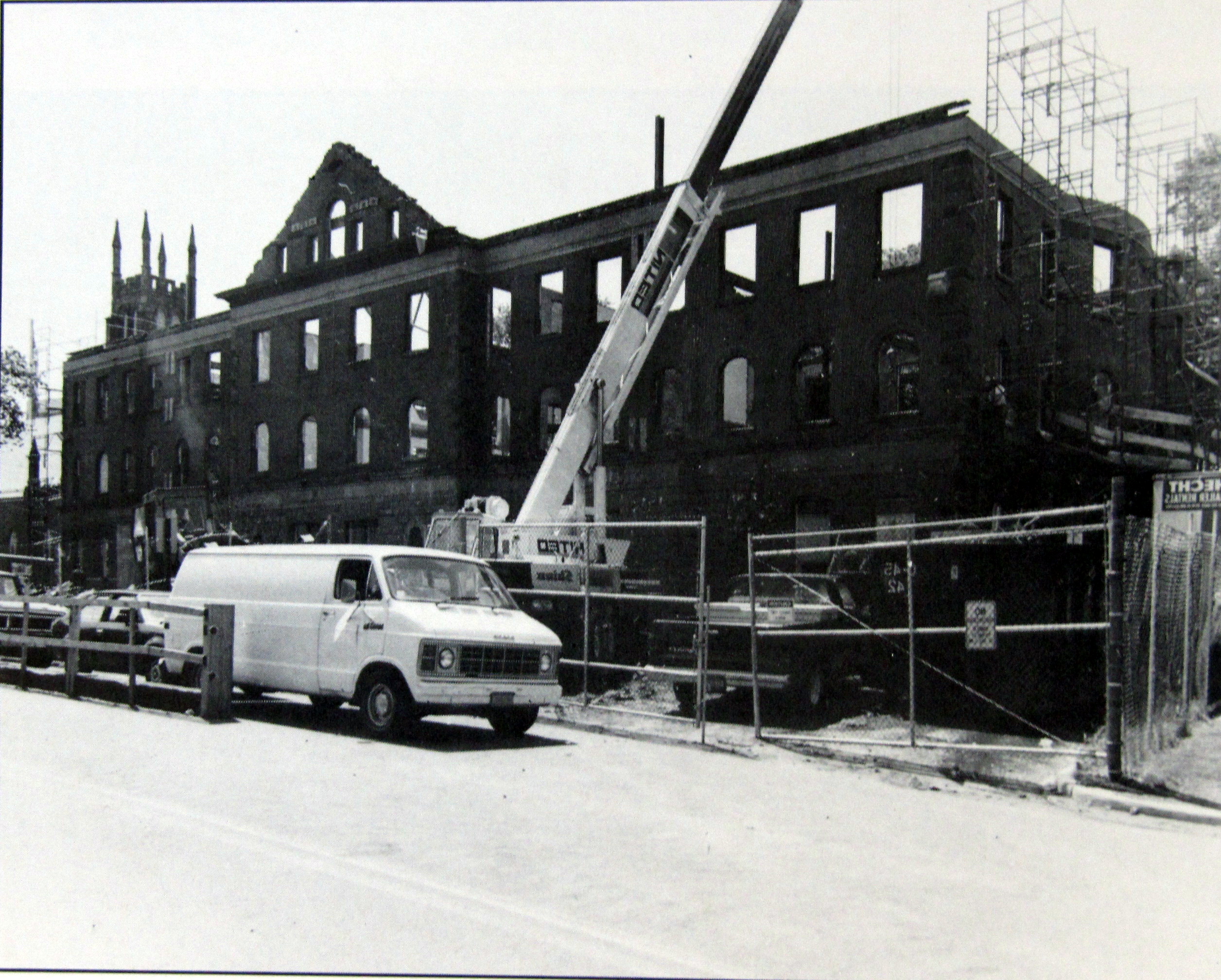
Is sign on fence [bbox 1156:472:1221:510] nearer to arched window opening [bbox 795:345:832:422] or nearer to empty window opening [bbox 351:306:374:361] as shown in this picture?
arched window opening [bbox 795:345:832:422]

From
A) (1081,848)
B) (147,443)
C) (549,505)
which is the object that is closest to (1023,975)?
(1081,848)

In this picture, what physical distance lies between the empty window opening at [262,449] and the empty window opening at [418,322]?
7.07 metres

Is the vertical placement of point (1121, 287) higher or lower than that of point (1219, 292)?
higher

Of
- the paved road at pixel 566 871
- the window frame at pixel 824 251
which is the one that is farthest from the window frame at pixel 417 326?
the paved road at pixel 566 871

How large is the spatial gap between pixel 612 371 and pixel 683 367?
8.92m

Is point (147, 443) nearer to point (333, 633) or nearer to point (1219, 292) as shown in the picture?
point (333, 633)

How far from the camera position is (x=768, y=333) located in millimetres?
25625

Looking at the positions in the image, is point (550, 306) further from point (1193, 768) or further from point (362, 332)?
point (1193, 768)

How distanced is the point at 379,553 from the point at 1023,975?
8.37 meters

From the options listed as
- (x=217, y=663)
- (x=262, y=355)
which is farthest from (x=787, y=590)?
(x=262, y=355)

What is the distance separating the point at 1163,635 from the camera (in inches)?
451

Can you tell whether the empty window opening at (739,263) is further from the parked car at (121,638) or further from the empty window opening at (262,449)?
the empty window opening at (262,449)

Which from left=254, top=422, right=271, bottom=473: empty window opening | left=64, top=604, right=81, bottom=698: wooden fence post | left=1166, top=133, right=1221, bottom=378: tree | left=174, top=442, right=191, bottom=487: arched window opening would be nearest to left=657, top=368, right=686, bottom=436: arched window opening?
left=1166, top=133, right=1221, bottom=378: tree

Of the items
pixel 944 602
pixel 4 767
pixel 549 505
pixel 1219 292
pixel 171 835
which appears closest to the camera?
pixel 171 835
